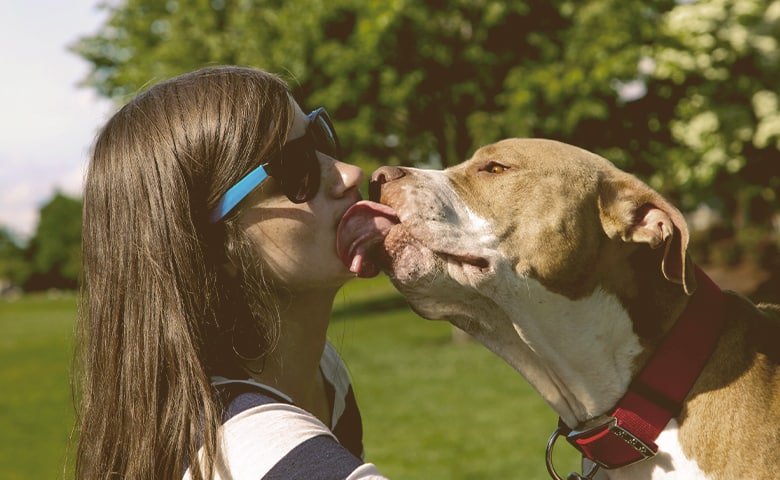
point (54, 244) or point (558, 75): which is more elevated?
point (558, 75)

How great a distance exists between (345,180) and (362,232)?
19 cm

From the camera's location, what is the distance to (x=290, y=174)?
2.87 metres

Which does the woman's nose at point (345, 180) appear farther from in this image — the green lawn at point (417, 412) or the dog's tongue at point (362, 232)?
the green lawn at point (417, 412)

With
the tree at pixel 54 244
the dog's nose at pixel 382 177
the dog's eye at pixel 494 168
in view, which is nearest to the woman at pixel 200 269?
the dog's nose at pixel 382 177

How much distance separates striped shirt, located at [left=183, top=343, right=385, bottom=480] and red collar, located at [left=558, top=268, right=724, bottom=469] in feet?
3.02

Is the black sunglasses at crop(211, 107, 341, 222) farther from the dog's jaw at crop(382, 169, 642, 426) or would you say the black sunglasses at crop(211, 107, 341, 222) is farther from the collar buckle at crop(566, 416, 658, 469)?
the collar buckle at crop(566, 416, 658, 469)

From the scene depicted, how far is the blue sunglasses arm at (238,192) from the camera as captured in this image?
109 inches

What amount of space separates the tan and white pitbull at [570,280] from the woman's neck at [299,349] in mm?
254

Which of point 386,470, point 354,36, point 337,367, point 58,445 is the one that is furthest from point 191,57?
point 337,367

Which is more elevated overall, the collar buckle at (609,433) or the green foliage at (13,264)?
the collar buckle at (609,433)

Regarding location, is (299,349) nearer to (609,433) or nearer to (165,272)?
(165,272)

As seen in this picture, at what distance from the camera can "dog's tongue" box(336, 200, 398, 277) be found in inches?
116

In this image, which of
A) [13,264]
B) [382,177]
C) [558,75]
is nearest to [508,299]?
[382,177]

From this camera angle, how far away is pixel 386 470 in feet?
27.5
